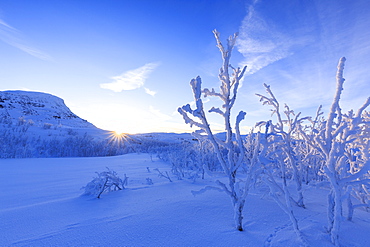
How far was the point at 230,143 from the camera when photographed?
1.80 meters

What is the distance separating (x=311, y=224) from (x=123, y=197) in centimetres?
234

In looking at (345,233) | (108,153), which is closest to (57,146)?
(108,153)

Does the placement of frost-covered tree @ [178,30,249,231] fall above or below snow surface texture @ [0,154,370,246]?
above

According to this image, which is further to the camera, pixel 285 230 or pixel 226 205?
pixel 226 205

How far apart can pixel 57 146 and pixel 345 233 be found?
12922 millimetres

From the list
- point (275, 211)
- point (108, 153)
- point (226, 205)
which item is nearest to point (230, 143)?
point (226, 205)

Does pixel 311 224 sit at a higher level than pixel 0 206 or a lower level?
higher

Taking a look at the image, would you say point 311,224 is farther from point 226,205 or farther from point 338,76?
point 338,76

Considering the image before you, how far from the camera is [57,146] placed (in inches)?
433

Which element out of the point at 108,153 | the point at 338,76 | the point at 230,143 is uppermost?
the point at 338,76

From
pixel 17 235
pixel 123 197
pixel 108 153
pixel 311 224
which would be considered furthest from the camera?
pixel 108 153

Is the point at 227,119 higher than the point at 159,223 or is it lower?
higher

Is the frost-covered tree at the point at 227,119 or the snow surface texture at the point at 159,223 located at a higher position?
the frost-covered tree at the point at 227,119

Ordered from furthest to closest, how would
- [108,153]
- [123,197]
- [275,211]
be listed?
[108,153] → [123,197] → [275,211]
